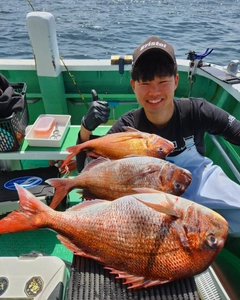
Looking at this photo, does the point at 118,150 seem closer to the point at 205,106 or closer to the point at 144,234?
the point at 144,234

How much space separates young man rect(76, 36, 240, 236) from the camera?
185 centimetres

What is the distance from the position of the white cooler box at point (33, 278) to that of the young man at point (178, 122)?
87 centimetres

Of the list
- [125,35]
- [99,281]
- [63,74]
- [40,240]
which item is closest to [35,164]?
[40,240]

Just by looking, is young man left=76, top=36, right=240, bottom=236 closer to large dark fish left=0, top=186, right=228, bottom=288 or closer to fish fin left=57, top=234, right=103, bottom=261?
large dark fish left=0, top=186, right=228, bottom=288

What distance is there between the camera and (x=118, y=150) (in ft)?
5.61

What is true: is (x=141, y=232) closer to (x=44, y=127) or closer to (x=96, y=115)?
(x=96, y=115)

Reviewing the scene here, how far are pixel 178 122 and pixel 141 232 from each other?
3.70ft

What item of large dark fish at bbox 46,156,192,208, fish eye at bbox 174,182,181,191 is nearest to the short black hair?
large dark fish at bbox 46,156,192,208

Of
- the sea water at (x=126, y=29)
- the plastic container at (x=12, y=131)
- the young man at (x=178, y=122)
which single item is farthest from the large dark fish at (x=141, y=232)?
the sea water at (x=126, y=29)

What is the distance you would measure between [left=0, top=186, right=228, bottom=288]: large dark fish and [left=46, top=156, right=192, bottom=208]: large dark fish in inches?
5.1

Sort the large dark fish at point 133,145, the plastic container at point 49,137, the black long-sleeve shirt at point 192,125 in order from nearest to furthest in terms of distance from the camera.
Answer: the large dark fish at point 133,145, the black long-sleeve shirt at point 192,125, the plastic container at point 49,137

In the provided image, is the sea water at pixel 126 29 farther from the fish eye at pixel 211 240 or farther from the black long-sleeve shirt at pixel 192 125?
the fish eye at pixel 211 240

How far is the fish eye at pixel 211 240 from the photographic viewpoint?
3.85 feet

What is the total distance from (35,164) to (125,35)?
9219mm
